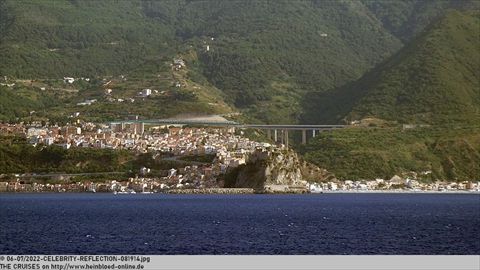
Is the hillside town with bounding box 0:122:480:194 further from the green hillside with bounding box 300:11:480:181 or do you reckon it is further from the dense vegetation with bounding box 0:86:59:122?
the dense vegetation with bounding box 0:86:59:122

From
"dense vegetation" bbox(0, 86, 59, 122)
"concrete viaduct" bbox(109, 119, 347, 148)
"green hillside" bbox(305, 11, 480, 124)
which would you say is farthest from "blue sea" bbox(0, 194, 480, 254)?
"dense vegetation" bbox(0, 86, 59, 122)

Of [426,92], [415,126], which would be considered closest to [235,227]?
[415,126]

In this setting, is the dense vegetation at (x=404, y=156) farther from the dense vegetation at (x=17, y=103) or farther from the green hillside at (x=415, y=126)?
the dense vegetation at (x=17, y=103)

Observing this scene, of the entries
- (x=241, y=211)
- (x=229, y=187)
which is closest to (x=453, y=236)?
(x=241, y=211)

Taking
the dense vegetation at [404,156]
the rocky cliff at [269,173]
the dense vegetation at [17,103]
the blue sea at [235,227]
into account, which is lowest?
the blue sea at [235,227]

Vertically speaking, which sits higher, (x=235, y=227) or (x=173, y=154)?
(x=173, y=154)

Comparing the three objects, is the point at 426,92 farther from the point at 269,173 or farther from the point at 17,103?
the point at 17,103

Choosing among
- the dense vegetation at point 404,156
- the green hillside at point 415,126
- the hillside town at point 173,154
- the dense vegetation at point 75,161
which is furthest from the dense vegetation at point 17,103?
the dense vegetation at point 404,156
